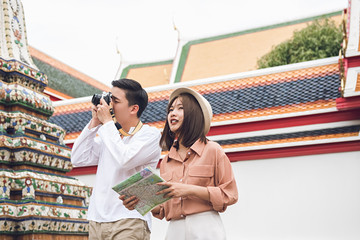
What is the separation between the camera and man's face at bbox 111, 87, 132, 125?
2.57 meters

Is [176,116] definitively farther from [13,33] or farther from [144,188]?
[13,33]

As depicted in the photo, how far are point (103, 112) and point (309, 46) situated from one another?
9.96m

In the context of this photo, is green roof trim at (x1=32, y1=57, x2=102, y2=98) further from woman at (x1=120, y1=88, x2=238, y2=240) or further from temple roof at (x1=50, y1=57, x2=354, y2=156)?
woman at (x1=120, y1=88, x2=238, y2=240)

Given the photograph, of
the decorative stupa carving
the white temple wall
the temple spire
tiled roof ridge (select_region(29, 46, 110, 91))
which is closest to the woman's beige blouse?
the decorative stupa carving

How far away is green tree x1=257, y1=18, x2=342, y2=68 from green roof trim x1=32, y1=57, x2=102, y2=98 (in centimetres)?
574

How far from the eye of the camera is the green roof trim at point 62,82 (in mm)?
13428

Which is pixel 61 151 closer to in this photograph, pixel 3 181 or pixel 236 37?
pixel 3 181

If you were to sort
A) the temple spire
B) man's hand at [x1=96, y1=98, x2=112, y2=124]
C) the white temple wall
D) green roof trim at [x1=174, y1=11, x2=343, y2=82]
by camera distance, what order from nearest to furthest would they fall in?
man's hand at [x1=96, y1=98, x2=112, y2=124] → the temple spire → the white temple wall → green roof trim at [x1=174, y1=11, x2=343, y2=82]

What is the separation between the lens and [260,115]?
727 cm

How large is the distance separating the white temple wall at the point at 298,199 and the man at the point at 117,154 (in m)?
4.82

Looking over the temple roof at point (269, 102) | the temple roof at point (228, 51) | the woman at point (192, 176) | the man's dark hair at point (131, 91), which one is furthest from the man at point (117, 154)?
the temple roof at point (228, 51)

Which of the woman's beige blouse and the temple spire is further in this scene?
the temple spire

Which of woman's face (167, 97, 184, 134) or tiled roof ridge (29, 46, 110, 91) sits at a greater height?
tiled roof ridge (29, 46, 110, 91)

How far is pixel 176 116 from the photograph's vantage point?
2.29m
